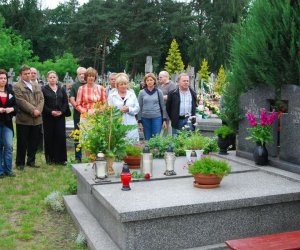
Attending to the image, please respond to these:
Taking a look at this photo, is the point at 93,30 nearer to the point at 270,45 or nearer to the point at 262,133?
the point at 270,45

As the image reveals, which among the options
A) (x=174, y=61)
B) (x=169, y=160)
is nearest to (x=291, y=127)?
(x=169, y=160)

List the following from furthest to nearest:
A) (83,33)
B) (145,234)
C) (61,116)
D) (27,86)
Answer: (83,33)
(61,116)
(27,86)
(145,234)

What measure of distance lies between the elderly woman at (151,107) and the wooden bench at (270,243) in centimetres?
476

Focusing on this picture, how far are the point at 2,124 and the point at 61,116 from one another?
1441 mm

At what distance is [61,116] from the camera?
8648mm

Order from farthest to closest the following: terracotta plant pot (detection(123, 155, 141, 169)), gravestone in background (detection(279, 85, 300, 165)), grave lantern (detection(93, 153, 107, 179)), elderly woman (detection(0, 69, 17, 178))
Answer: elderly woman (detection(0, 69, 17, 178)), terracotta plant pot (detection(123, 155, 141, 169)), gravestone in background (detection(279, 85, 300, 165)), grave lantern (detection(93, 153, 107, 179))

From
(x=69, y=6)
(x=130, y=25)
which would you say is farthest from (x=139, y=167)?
(x=69, y=6)

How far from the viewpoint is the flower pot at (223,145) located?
6.83 m

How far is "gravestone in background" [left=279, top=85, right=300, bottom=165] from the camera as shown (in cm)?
542

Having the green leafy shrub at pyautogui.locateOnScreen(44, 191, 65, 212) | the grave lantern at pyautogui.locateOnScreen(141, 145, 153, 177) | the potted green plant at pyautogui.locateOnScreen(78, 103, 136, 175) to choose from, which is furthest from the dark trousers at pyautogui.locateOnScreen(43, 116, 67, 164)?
the grave lantern at pyautogui.locateOnScreen(141, 145, 153, 177)

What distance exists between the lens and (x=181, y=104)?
8016mm

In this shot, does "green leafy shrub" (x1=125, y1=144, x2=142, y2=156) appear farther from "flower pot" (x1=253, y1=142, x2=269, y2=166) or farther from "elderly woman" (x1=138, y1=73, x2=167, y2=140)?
"elderly woman" (x1=138, y1=73, x2=167, y2=140)

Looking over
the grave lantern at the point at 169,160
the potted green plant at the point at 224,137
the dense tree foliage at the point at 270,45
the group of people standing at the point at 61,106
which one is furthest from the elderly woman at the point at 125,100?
the grave lantern at the point at 169,160

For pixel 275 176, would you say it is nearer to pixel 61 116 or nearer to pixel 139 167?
pixel 139 167
